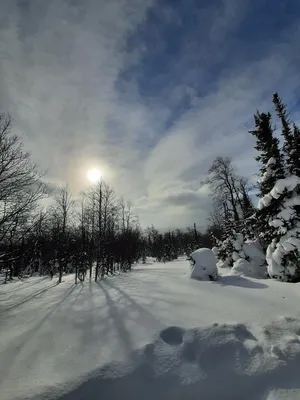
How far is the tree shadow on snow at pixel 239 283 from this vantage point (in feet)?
30.7

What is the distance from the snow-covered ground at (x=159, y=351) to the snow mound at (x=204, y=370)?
0.6 inches

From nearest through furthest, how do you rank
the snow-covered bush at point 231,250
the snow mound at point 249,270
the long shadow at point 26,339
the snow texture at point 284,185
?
the long shadow at point 26,339, the snow texture at point 284,185, the snow mound at point 249,270, the snow-covered bush at point 231,250

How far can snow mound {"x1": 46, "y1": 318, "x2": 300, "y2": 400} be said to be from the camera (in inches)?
149

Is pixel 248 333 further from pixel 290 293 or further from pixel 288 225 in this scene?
pixel 288 225

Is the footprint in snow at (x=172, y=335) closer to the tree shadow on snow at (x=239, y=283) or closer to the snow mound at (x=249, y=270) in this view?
the tree shadow on snow at (x=239, y=283)

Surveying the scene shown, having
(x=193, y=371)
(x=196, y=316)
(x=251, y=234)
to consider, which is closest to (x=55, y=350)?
(x=193, y=371)

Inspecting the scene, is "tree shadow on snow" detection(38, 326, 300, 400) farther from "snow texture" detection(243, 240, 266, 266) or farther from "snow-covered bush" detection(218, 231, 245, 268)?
"snow-covered bush" detection(218, 231, 245, 268)

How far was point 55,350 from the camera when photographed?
196 inches

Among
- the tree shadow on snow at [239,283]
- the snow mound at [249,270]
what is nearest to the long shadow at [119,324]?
the tree shadow on snow at [239,283]

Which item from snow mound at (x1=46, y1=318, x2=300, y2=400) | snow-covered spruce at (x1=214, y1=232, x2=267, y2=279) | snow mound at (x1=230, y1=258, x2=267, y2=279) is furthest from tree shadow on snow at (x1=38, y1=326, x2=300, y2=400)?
snow-covered spruce at (x1=214, y1=232, x2=267, y2=279)

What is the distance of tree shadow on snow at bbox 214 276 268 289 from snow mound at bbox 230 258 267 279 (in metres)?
1.61

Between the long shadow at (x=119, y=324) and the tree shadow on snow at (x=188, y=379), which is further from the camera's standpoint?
the long shadow at (x=119, y=324)

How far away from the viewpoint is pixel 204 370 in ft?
13.9

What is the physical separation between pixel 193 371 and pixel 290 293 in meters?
5.47
